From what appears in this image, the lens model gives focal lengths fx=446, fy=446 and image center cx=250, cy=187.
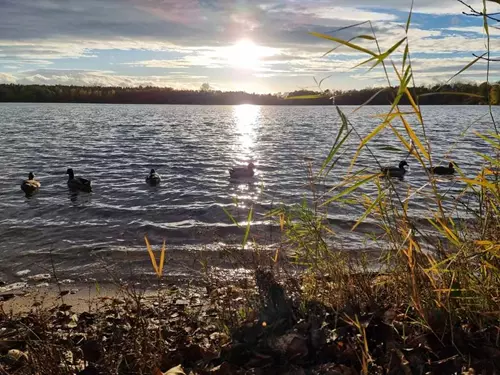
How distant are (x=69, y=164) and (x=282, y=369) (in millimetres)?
17469

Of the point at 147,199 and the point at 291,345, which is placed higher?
the point at 291,345

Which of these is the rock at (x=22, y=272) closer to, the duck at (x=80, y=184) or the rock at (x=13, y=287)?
the rock at (x=13, y=287)

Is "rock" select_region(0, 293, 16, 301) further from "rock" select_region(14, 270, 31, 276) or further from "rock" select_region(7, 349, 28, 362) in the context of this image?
"rock" select_region(7, 349, 28, 362)

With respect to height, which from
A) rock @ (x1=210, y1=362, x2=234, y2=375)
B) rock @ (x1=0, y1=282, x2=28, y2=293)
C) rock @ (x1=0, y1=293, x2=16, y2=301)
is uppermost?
rock @ (x1=210, y1=362, x2=234, y2=375)

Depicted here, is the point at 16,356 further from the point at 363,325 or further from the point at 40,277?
the point at 40,277

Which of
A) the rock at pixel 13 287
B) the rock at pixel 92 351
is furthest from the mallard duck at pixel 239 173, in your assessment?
the rock at pixel 92 351

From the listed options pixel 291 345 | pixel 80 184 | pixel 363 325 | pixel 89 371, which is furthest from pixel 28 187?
pixel 363 325

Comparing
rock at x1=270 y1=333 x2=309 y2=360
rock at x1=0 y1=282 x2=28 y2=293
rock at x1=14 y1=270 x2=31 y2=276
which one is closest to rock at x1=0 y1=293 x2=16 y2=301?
rock at x1=0 y1=282 x2=28 y2=293

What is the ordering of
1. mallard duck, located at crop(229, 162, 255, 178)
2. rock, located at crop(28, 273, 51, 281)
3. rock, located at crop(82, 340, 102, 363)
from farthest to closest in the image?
mallard duck, located at crop(229, 162, 255, 178) → rock, located at crop(28, 273, 51, 281) → rock, located at crop(82, 340, 102, 363)

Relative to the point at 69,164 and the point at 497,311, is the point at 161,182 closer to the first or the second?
the point at 69,164

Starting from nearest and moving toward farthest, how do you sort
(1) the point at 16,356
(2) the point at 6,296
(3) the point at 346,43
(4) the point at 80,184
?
(3) the point at 346,43, (1) the point at 16,356, (2) the point at 6,296, (4) the point at 80,184

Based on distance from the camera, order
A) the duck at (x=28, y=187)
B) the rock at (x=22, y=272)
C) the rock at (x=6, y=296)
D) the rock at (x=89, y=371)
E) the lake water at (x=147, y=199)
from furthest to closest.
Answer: the duck at (x=28, y=187) → the lake water at (x=147, y=199) → the rock at (x=22, y=272) → the rock at (x=6, y=296) → the rock at (x=89, y=371)

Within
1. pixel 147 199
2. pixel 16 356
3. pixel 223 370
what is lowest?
pixel 147 199

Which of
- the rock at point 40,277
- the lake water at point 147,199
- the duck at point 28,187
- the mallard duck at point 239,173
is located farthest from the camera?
the mallard duck at point 239,173
